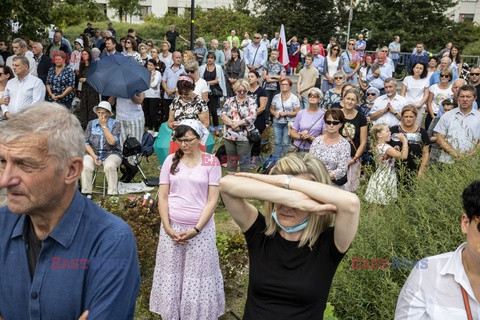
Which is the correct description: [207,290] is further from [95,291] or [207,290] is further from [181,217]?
[95,291]

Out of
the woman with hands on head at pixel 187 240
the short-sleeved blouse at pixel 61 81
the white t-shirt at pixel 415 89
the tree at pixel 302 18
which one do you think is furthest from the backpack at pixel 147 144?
the tree at pixel 302 18

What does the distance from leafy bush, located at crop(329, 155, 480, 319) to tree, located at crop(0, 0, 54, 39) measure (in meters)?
10.6

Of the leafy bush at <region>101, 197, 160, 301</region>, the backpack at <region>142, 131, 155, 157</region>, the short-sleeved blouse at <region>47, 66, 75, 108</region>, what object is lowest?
the leafy bush at <region>101, 197, 160, 301</region>

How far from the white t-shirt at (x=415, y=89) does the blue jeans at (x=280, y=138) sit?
3.12 meters

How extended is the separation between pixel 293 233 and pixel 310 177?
1.09 feet

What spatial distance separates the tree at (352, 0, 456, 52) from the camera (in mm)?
35344

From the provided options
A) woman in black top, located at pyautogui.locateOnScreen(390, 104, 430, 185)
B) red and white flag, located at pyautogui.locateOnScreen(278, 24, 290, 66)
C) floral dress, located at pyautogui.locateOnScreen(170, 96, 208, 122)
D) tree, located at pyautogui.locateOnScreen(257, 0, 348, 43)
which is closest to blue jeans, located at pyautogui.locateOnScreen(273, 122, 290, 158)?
floral dress, located at pyautogui.locateOnScreen(170, 96, 208, 122)

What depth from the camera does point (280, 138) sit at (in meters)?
9.79

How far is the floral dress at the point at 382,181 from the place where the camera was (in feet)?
17.9

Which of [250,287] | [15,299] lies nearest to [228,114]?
[250,287]

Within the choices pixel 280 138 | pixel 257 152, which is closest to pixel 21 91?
pixel 257 152

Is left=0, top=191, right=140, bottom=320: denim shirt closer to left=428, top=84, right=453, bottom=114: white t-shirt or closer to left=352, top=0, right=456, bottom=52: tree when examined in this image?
left=428, top=84, right=453, bottom=114: white t-shirt

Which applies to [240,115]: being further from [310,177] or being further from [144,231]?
[310,177]

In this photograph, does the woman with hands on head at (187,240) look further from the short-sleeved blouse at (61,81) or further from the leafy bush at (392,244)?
the short-sleeved blouse at (61,81)
